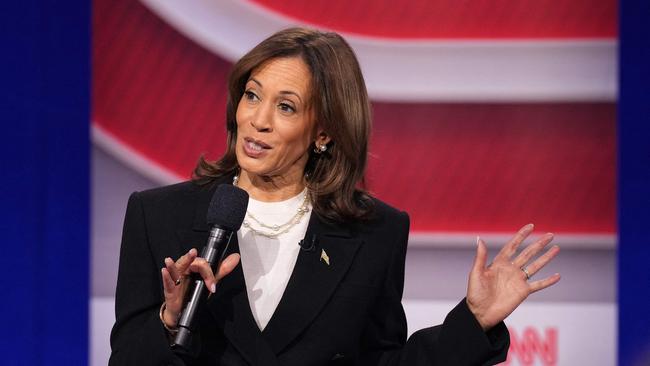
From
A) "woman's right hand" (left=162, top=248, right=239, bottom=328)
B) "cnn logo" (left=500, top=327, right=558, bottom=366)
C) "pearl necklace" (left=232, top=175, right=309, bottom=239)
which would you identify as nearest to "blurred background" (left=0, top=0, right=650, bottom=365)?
"cnn logo" (left=500, top=327, right=558, bottom=366)

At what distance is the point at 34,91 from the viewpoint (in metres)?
3.24

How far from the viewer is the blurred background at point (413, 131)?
128 inches

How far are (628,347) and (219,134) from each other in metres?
1.58

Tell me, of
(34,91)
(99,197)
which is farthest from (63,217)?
(34,91)

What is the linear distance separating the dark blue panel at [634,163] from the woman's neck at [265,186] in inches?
57.4

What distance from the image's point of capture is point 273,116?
2.01 m

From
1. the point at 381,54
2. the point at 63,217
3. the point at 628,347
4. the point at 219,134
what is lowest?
the point at 628,347

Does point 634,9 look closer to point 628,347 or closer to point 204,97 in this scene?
point 628,347

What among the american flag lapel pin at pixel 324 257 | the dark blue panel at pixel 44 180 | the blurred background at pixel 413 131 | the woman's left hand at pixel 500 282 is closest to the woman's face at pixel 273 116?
the american flag lapel pin at pixel 324 257

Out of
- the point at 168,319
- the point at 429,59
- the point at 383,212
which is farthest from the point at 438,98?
the point at 168,319

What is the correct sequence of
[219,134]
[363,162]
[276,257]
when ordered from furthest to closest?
[219,134], [363,162], [276,257]

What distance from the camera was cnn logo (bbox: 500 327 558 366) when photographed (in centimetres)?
328

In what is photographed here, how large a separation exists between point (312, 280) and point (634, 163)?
1578mm

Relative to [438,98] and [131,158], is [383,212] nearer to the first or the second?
[438,98]
